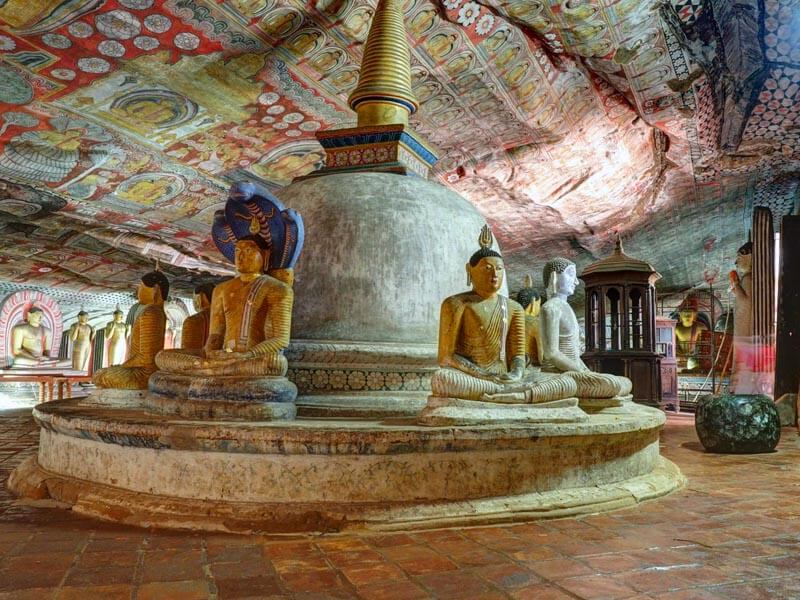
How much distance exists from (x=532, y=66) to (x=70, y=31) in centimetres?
634

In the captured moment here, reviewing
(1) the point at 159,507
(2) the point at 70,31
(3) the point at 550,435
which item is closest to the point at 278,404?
(1) the point at 159,507

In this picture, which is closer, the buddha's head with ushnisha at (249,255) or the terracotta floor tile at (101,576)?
the terracotta floor tile at (101,576)

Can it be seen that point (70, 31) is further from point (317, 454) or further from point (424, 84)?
point (317, 454)

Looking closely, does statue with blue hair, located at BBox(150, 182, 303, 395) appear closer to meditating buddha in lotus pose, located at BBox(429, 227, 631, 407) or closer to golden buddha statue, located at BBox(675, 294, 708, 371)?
meditating buddha in lotus pose, located at BBox(429, 227, 631, 407)

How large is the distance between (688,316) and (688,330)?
2.04ft

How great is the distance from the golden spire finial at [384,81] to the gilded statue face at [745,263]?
306 inches

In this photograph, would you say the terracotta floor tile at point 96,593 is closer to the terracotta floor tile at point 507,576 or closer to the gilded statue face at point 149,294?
the terracotta floor tile at point 507,576

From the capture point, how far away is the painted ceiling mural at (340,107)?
24.8ft

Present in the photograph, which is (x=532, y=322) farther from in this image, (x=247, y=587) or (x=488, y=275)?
(x=247, y=587)

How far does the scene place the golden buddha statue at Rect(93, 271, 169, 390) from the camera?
14.2ft

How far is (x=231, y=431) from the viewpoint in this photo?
9.52 feet

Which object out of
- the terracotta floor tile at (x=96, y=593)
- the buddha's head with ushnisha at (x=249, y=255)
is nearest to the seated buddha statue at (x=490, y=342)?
the buddha's head with ushnisha at (x=249, y=255)

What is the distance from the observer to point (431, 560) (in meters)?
2.40

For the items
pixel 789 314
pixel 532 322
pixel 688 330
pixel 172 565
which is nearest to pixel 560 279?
pixel 532 322
